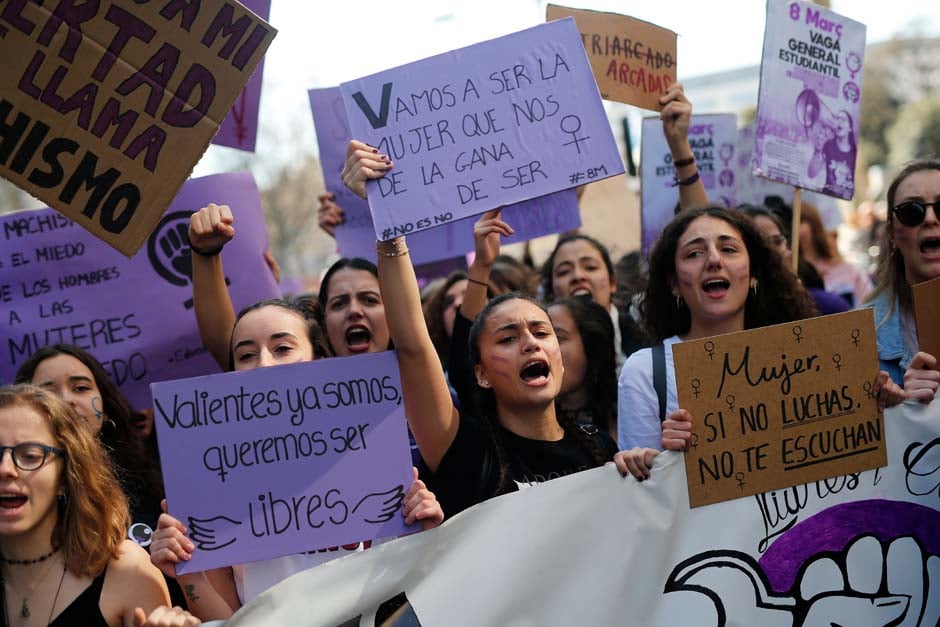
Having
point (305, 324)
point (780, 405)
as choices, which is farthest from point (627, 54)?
point (780, 405)

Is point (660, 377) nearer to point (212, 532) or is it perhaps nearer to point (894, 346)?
point (894, 346)

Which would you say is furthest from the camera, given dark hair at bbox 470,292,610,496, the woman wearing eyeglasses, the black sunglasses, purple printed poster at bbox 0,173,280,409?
purple printed poster at bbox 0,173,280,409

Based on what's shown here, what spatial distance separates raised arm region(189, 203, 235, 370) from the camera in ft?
11.8

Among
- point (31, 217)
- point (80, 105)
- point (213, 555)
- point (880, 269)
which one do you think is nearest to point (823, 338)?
point (880, 269)

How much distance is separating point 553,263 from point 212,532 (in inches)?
114

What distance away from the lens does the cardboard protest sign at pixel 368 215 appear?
5.27 metres

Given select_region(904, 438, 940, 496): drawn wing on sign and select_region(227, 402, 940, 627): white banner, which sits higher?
select_region(904, 438, 940, 496): drawn wing on sign

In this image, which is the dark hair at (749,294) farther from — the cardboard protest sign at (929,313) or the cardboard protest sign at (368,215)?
the cardboard protest sign at (368,215)

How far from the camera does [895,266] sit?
3914mm

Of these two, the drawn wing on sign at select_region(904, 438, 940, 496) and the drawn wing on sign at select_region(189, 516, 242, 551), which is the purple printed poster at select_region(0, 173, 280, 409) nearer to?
the drawn wing on sign at select_region(189, 516, 242, 551)

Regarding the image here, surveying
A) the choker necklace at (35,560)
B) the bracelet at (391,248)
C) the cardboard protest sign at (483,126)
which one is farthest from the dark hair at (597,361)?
the choker necklace at (35,560)

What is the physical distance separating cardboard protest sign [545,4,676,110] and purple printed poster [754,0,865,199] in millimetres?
449

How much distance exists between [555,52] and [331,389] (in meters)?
1.25

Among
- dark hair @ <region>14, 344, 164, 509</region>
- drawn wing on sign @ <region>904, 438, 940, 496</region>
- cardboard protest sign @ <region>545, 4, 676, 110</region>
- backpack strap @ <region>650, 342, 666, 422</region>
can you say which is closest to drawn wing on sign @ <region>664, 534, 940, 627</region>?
drawn wing on sign @ <region>904, 438, 940, 496</region>
